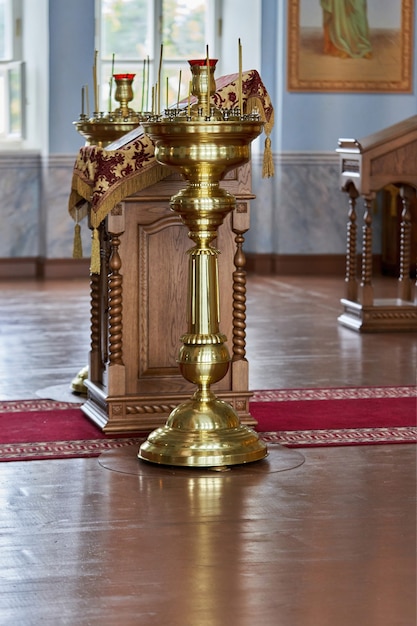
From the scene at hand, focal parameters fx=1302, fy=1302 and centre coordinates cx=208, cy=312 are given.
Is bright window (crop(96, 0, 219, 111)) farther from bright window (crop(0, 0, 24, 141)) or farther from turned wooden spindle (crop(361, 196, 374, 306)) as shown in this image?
turned wooden spindle (crop(361, 196, 374, 306))

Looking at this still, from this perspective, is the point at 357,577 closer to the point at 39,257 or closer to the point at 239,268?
the point at 239,268

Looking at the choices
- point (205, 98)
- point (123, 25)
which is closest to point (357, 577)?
point (205, 98)

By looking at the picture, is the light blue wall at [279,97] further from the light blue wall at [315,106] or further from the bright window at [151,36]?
the bright window at [151,36]

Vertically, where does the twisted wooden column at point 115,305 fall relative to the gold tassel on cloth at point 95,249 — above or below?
below

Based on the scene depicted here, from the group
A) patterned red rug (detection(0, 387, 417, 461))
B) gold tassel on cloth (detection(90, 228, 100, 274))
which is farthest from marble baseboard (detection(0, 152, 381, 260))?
gold tassel on cloth (detection(90, 228, 100, 274))

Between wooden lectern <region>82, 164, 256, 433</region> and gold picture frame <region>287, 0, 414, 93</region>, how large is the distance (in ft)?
21.6

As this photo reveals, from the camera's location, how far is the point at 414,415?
547 cm

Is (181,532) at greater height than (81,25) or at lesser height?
lesser

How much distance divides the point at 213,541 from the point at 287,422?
175cm

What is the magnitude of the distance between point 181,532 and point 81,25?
8.04 m

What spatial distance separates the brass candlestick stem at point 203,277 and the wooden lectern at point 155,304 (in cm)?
50

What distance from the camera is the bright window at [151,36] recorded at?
11.8 metres

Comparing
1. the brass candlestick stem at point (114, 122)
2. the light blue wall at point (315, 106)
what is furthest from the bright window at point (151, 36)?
the brass candlestick stem at point (114, 122)

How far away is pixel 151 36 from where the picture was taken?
1191cm
